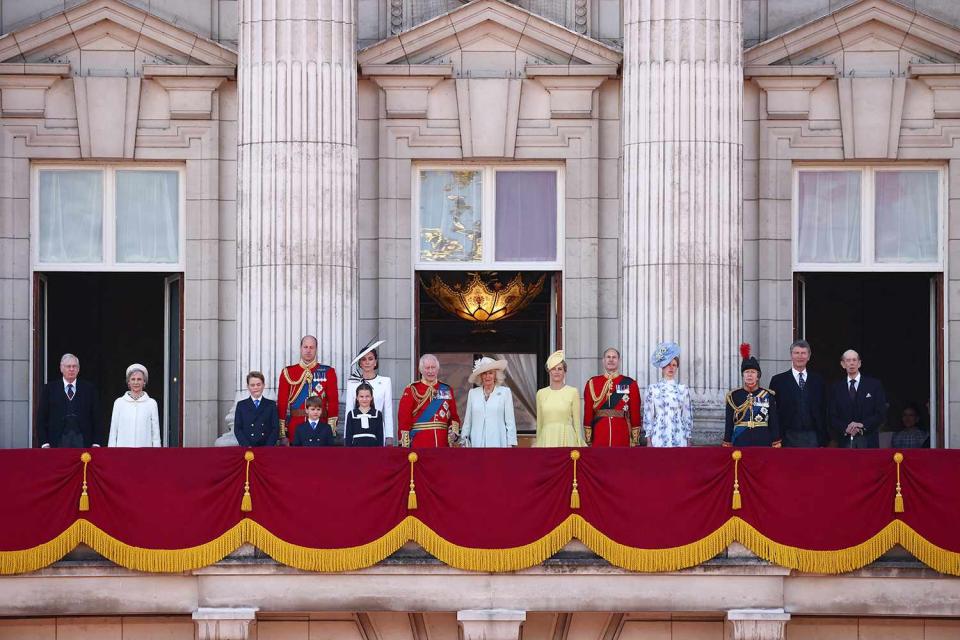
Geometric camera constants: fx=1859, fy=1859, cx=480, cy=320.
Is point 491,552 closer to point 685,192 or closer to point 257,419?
point 257,419

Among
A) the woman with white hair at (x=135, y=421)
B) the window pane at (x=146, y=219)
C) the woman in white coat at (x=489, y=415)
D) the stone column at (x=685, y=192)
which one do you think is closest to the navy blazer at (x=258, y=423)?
the woman with white hair at (x=135, y=421)

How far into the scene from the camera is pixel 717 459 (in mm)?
21812

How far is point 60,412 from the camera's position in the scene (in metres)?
24.0

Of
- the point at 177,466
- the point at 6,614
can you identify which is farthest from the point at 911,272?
the point at 6,614

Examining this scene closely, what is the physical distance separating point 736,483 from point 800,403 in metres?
2.24

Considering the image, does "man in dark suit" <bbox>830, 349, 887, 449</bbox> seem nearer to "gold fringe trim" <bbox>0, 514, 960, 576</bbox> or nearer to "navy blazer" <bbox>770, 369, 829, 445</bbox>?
"navy blazer" <bbox>770, 369, 829, 445</bbox>

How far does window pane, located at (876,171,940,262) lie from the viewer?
27359mm

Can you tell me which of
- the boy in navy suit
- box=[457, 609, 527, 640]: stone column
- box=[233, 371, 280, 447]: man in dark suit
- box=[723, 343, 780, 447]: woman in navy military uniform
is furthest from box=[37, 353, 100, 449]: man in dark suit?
box=[723, 343, 780, 447]: woman in navy military uniform

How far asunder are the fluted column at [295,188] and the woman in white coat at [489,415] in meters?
2.66

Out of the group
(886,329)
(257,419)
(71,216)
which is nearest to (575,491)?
(257,419)

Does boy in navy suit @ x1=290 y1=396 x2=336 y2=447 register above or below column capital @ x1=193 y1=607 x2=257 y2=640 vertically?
above

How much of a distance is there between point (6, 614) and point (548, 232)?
9.95m

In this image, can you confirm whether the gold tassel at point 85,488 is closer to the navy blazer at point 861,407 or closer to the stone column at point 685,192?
the stone column at point 685,192

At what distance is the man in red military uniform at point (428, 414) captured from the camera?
75.7 feet
